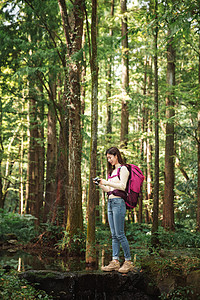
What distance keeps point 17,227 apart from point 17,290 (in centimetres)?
1064

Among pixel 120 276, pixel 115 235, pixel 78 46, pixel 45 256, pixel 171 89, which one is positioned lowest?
pixel 45 256

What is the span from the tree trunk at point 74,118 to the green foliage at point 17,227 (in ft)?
12.5

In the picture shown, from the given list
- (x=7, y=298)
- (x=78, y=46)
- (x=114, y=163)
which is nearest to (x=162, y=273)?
(x=114, y=163)

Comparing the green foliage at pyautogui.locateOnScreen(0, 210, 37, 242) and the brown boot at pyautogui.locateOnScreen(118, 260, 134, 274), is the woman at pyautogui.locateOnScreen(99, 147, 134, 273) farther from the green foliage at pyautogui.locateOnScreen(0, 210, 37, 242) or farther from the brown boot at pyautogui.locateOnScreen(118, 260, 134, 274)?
the green foliage at pyautogui.locateOnScreen(0, 210, 37, 242)

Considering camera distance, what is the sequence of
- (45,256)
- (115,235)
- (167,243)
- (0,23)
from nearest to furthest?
(115,235) → (45,256) → (167,243) → (0,23)

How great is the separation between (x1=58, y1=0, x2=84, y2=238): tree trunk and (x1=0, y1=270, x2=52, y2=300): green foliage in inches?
159

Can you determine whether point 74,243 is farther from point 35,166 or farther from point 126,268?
→ point 35,166

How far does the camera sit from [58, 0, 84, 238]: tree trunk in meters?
10.4

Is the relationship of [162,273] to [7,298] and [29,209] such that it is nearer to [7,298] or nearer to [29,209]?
[7,298]

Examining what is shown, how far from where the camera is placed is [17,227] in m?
15.8

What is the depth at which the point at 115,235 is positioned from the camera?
5887mm

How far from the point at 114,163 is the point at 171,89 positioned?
7.92 meters

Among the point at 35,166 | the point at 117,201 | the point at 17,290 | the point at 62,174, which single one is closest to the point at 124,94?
the point at 62,174

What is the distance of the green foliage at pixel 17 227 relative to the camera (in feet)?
44.8
